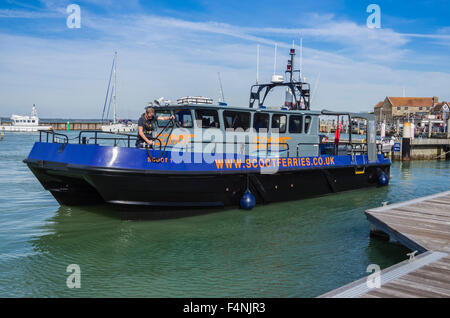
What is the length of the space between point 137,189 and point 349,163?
7.01 m

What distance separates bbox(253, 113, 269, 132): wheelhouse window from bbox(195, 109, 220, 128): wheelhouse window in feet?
3.79

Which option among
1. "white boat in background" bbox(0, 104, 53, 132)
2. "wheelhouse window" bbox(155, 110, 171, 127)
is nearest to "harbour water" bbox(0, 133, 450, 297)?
"wheelhouse window" bbox(155, 110, 171, 127)

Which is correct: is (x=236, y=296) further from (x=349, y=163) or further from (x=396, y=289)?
(x=349, y=163)

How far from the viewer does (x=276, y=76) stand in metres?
11.9

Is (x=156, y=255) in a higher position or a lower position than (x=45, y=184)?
lower

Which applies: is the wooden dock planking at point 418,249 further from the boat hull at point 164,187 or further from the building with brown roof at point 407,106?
the building with brown roof at point 407,106

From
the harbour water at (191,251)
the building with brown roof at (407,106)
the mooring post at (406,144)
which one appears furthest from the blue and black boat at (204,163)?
the building with brown roof at (407,106)

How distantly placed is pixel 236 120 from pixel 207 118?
0.81 metres

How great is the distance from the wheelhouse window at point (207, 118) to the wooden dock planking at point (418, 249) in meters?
3.94

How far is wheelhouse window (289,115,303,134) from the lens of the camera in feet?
35.2

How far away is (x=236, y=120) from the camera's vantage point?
952 centimetres

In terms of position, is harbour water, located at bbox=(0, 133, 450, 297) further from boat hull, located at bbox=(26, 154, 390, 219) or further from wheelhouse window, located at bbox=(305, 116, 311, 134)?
wheelhouse window, located at bbox=(305, 116, 311, 134)
